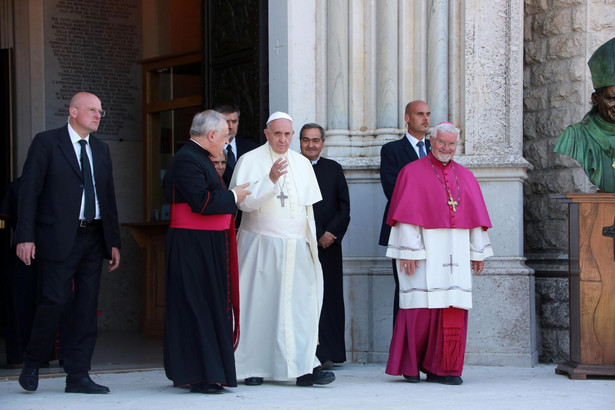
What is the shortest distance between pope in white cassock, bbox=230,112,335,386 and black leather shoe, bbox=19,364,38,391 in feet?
4.08

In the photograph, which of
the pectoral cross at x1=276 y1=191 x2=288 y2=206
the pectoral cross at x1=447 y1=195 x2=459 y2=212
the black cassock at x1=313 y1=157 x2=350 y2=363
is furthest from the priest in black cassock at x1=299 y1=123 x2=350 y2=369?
the pectoral cross at x1=447 y1=195 x2=459 y2=212

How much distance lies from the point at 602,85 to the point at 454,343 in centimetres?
202

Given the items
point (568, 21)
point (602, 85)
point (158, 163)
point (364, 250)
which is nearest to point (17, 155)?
point (158, 163)

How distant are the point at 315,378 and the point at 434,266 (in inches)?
41.9

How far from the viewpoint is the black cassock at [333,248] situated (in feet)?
25.7

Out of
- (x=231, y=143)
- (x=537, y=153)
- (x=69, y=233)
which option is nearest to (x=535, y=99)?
(x=537, y=153)

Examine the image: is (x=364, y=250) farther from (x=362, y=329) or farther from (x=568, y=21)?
(x=568, y=21)

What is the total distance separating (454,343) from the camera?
700cm

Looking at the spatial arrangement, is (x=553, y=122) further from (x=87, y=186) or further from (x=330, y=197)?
(x=87, y=186)

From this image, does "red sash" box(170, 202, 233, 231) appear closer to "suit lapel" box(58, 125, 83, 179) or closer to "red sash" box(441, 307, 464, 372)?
"suit lapel" box(58, 125, 83, 179)

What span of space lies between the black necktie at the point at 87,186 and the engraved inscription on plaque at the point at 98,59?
18.4ft

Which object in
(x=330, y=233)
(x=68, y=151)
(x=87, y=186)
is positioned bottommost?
(x=330, y=233)

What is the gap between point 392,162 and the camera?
25.8 feet

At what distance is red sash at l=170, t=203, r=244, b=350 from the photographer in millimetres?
6434
